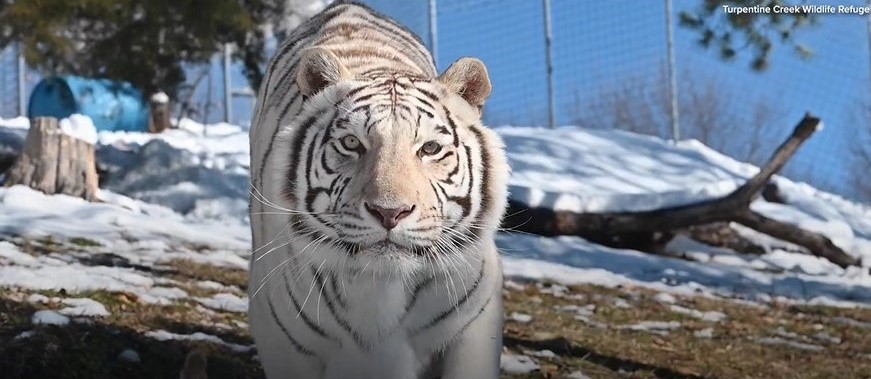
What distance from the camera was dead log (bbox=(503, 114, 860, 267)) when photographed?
22.0 feet

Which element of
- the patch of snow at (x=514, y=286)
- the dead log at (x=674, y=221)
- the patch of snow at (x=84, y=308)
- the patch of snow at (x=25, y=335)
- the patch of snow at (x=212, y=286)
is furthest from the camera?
the dead log at (x=674, y=221)

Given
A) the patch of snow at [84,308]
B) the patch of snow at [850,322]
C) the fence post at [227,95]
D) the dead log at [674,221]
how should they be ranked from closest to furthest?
the patch of snow at [84,308]
the patch of snow at [850,322]
the dead log at [674,221]
the fence post at [227,95]

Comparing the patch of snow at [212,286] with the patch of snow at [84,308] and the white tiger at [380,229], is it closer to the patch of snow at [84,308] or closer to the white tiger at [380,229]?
the patch of snow at [84,308]

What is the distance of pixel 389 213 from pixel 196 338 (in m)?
1.61

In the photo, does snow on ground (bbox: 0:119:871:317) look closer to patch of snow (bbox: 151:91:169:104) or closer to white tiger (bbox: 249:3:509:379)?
patch of snow (bbox: 151:91:169:104)

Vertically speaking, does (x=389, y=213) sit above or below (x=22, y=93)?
below

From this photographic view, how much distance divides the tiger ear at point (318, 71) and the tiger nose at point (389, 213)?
400 millimetres

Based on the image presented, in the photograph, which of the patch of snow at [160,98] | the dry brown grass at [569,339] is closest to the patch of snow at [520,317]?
the dry brown grass at [569,339]

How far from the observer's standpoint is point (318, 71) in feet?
7.39

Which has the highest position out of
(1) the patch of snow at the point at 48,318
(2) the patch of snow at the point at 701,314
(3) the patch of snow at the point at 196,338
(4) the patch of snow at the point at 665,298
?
(1) the patch of snow at the point at 48,318

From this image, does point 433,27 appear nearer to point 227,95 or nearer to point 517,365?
point 227,95

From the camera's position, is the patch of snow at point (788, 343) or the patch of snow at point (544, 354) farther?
the patch of snow at point (788, 343)

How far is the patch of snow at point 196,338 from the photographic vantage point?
3.28 meters

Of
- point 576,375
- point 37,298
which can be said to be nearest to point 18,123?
point 37,298
